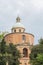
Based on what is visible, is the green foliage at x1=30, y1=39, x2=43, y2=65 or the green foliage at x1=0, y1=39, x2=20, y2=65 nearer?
the green foliage at x1=30, y1=39, x2=43, y2=65

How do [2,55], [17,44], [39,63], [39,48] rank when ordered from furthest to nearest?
[17,44] → [39,48] → [2,55] → [39,63]

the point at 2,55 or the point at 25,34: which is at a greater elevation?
the point at 25,34

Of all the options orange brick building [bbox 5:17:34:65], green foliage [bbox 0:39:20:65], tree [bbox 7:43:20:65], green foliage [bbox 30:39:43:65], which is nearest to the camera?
green foliage [bbox 30:39:43:65]

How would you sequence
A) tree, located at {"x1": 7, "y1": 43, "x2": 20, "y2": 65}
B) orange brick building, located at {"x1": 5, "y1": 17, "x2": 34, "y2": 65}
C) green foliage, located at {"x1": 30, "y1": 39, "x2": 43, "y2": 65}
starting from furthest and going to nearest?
1. orange brick building, located at {"x1": 5, "y1": 17, "x2": 34, "y2": 65}
2. tree, located at {"x1": 7, "y1": 43, "x2": 20, "y2": 65}
3. green foliage, located at {"x1": 30, "y1": 39, "x2": 43, "y2": 65}

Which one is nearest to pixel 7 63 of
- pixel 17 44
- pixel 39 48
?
pixel 39 48

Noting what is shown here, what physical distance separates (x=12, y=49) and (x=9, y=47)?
1576 mm

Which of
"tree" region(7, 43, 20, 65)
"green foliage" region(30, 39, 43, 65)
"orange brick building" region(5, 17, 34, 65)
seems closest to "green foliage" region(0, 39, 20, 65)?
"tree" region(7, 43, 20, 65)

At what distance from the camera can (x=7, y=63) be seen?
207 ft

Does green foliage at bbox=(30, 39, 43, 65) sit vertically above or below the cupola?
below

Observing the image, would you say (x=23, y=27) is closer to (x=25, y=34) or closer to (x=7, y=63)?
(x=25, y=34)

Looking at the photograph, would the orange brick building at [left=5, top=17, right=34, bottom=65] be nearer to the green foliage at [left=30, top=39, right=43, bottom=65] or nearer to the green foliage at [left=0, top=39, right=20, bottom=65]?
the green foliage at [left=30, top=39, right=43, bottom=65]

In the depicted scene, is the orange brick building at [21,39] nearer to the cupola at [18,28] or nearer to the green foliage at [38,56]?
the cupola at [18,28]

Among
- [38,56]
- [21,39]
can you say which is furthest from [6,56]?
[21,39]

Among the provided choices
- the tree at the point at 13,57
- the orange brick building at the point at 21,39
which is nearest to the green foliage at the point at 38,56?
the tree at the point at 13,57
